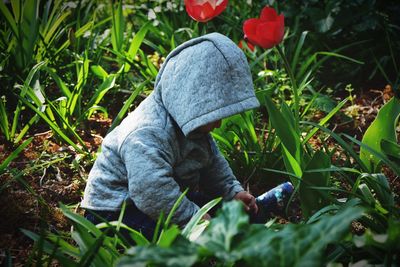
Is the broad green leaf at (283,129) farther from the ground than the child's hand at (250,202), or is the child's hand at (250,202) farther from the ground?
the broad green leaf at (283,129)

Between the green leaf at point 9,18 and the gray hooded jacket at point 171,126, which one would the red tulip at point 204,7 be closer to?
the gray hooded jacket at point 171,126

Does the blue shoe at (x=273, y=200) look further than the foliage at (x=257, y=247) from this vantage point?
Yes

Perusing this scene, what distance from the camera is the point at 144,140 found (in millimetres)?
1387

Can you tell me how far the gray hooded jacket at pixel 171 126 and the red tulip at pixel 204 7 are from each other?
389 millimetres

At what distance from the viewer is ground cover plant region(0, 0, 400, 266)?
864mm

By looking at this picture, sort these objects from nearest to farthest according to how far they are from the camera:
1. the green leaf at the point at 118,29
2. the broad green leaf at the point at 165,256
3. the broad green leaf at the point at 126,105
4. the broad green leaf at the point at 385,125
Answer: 1. the broad green leaf at the point at 165,256
2. the broad green leaf at the point at 385,125
3. the broad green leaf at the point at 126,105
4. the green leaf at the point at 118,29

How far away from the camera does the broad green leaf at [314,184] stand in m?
1.42

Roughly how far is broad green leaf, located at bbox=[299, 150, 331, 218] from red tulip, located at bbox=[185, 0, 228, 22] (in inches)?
29.6

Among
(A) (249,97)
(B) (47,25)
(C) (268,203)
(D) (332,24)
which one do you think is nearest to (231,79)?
(A) (249,97)

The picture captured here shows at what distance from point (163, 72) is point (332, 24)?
5.33 ft

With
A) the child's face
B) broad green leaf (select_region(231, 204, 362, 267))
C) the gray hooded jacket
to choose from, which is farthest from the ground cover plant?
the child's face

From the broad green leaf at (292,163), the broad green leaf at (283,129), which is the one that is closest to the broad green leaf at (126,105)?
the broad green leaf at (283,129)

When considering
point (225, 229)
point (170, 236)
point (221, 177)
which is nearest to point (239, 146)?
point (221, 177)

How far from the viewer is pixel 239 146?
210cm
